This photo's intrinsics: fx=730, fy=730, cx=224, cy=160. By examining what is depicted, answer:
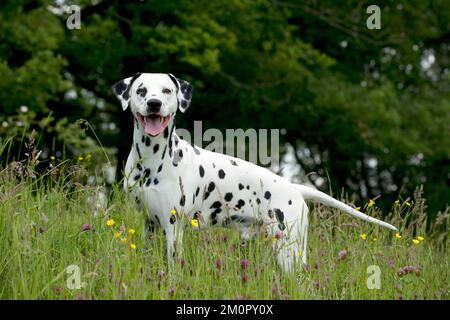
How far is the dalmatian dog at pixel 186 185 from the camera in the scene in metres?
5.48

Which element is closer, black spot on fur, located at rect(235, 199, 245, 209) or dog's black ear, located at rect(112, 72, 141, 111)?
dog's black ear, located at rect(112, 72, 141, 111)

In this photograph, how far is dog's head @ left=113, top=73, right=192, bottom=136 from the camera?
17.6ft

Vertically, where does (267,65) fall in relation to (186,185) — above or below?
above

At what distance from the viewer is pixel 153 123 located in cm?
551

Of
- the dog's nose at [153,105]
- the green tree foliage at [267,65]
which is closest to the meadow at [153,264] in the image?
the dog's nose at [153,105]

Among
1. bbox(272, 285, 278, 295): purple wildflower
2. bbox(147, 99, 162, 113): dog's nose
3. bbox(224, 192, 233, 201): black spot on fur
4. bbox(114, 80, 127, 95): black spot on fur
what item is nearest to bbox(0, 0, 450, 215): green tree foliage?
bbox(114, 80, 127, 95): black spot on fur

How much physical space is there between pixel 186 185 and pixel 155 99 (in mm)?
740

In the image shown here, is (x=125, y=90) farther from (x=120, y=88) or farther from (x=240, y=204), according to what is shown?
(x=240, y=204)

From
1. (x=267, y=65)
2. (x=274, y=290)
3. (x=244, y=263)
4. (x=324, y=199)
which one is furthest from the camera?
(x=267, y=65)

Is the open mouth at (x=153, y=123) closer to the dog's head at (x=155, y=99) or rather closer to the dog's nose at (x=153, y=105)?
the dog's head at (x=155, y=99)

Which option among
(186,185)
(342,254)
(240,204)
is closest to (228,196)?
(240,204)

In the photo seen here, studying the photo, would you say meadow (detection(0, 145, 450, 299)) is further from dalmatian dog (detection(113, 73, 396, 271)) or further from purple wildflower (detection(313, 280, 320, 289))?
dalmatian dog (detection(113, 73, 396, 271))
